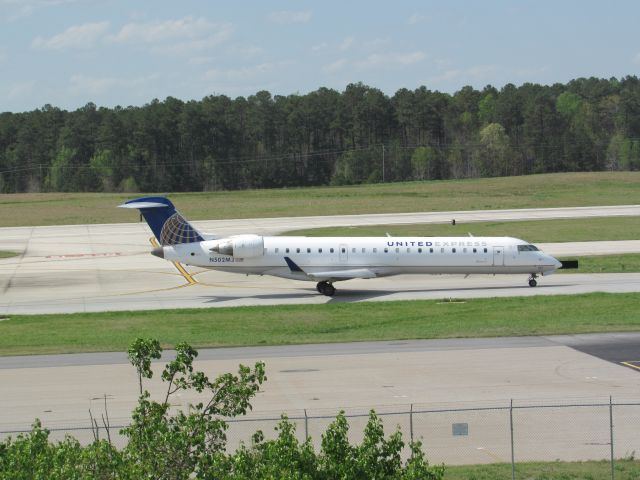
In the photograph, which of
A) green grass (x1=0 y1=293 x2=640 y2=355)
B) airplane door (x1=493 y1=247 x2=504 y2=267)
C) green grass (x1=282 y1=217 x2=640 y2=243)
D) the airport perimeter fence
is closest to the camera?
the airport perimeter fence

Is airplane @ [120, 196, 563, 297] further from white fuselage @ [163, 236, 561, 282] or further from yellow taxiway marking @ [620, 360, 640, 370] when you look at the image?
yellow taxiway marking @ [620, 360, 640, 370]

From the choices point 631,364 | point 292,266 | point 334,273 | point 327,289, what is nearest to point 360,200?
point 327,289

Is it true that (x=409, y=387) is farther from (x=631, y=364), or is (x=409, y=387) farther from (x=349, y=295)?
(x=349, y=295)

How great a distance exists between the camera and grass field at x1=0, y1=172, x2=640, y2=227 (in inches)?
4112

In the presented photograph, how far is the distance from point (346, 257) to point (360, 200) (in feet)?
234

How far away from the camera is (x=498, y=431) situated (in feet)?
77.2

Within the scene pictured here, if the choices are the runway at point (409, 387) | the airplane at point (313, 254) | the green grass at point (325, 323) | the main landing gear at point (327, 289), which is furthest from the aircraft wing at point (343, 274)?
the runway at point (409, 387)

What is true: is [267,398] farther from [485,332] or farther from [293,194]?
Result: [293,194]

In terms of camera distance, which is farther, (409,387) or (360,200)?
(360,200)

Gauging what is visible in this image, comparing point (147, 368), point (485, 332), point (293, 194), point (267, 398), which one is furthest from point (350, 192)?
point (147, 368)

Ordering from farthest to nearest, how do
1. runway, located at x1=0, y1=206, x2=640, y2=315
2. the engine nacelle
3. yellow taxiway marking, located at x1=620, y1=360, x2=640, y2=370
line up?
the engine nacelle
runway, located at x1=0, y1=206, x2=640, y2=315
yellow taxiway marking, located at x1=620, y1=360, x2=640, y2=370

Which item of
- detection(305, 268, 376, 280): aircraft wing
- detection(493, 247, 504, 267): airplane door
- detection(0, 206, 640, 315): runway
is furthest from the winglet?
detection(493, 247, 504, 267): airplane door

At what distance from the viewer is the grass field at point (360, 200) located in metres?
104

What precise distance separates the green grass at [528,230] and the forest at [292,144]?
9271cm
